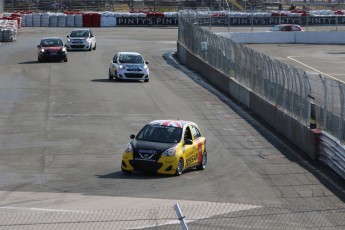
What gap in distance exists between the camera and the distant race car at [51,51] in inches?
2007

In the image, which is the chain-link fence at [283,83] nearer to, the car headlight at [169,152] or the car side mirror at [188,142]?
the car side mirror at [188,142]

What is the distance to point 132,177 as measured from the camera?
21.3 meters

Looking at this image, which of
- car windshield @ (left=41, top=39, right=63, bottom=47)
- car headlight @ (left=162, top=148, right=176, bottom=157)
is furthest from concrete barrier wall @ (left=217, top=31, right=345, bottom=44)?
car headlight @ (left=162, top=148, right=176, bottom=157)

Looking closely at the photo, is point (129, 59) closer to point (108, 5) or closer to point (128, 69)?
point (128, 69)

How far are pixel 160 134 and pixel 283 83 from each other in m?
8.41

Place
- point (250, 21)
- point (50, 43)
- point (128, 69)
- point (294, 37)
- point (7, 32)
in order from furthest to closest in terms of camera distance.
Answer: point (250, 21) < point (294, 37) < point (7, 32) < point (50, 43) < point (128, 69)

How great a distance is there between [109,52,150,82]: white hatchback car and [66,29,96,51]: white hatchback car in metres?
14.8

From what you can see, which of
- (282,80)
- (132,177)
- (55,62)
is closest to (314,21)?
(55,62)

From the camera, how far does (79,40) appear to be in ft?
191

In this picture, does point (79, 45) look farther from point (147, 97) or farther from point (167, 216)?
point (167, 216)

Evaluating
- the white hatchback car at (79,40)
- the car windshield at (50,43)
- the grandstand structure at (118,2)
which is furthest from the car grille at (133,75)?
the grandstand structure at (118,2)

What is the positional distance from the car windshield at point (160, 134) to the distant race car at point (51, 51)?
96.7 ft

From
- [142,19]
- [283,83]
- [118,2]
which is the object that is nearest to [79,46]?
[142,19]

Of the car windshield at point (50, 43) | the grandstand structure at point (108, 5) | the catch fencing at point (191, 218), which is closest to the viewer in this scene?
the catch fencing at point (191, 218)
